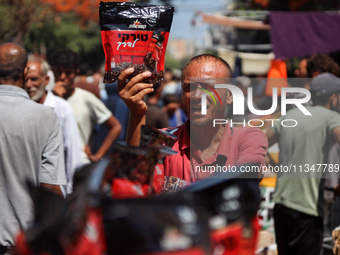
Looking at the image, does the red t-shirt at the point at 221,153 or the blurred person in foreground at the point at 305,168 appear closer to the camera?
the red t-shirt at the point at 221,153

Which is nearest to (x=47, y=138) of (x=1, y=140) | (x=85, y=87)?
(x=1, y=140)

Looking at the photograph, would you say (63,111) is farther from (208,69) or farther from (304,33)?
(304,33)

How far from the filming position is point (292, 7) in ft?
60.3

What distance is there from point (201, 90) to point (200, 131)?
21cm

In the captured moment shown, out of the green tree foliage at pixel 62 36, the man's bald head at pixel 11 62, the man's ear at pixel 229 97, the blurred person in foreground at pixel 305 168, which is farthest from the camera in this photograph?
the green tree foliage at pixel 62 36

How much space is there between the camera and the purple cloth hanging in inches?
342

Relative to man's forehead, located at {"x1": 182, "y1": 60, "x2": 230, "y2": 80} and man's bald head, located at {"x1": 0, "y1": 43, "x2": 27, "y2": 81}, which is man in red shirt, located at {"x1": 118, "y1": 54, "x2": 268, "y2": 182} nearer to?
man's forehead, located at {"x1": 182, "y1": 60, "x2": 230, "y2": 80}

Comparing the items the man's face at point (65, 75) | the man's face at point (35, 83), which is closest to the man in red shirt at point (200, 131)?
the man's face at point (35, 83)

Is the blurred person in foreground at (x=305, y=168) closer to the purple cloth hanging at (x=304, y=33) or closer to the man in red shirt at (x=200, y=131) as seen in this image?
the man in red shirt at (x=200, y=131)

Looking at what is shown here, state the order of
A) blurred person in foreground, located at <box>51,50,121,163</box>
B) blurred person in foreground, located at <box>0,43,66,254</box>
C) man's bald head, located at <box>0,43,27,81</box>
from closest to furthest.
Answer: blurred person in foreground, located at <box>0,43,66,254</box> → man's bald head, located at <box>0,43,27,81</box> → blurred person in foreground, located at <box>51,50,121,163</box>

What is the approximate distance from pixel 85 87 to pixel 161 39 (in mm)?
5442

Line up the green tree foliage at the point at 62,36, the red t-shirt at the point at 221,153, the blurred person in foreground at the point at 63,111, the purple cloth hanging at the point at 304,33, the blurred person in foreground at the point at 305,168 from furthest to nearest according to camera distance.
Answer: the green tree foliage at the point at 62,36
the purple cloth hanging at the point at 304,33
the blurred person in foreground at the point at 63,111
the blurred person in foreground at the point at 305,168
the red t-shirt at the point at 221,153

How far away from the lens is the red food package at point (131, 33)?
2.27 metres

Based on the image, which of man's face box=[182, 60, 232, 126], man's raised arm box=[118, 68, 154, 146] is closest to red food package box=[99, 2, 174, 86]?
man's raised arm box=[118, 68, 154, 146]
